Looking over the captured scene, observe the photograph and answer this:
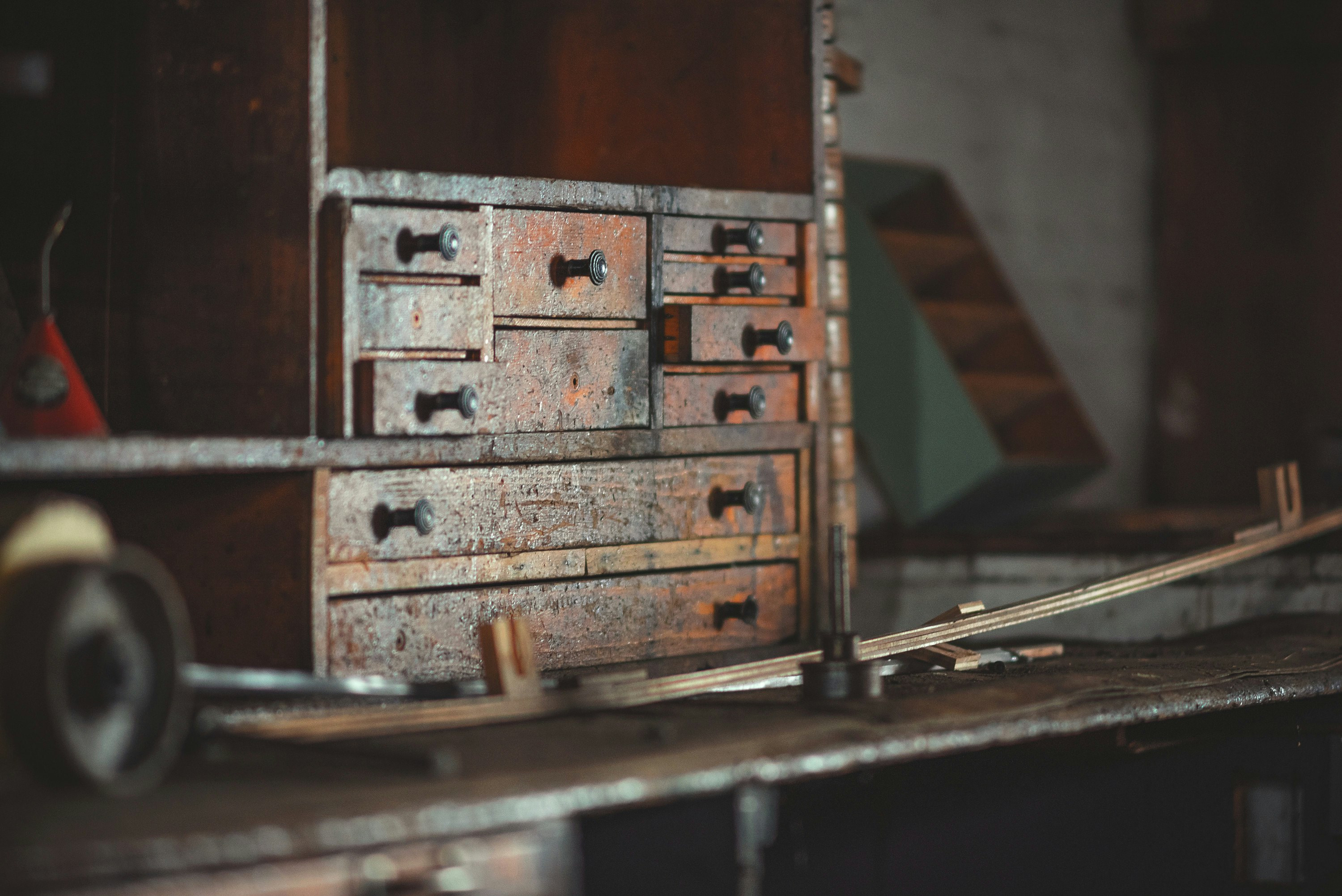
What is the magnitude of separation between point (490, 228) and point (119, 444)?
0.80m

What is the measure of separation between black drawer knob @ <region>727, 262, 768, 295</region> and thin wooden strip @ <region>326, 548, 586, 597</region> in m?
0.58

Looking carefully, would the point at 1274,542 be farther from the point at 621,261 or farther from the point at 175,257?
the point at 175,257

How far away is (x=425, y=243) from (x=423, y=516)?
42 centimetres

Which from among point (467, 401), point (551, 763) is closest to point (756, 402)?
point (467, 401)

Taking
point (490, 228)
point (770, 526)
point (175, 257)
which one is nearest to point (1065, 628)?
point (770, 526)

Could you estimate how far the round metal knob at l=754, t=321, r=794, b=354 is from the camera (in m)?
2.72

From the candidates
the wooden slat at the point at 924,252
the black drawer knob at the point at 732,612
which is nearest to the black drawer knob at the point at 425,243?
the black drawer knob at the point at 732,612

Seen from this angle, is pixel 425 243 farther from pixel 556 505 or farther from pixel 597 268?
pixel 556 505

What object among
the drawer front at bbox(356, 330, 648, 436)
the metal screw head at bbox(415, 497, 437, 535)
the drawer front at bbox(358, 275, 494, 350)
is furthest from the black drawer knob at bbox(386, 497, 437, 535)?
the drawer front at bbox(358, 275, 494, 350)

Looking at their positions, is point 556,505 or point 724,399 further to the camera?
point 724,399

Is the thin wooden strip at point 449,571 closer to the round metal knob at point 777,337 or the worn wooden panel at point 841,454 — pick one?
the round metal knob at point 777,337

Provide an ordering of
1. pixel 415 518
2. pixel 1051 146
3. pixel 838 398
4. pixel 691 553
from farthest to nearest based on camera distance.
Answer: pixel 1051 146 < pixel 838 398 < pixel 691 553 < pixel 415 518

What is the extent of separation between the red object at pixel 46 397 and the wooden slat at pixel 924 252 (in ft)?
10.6

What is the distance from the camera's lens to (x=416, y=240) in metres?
2.29
